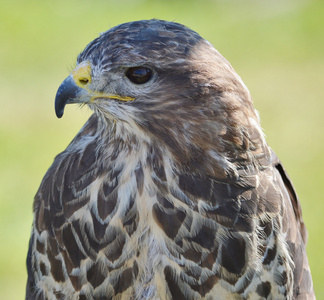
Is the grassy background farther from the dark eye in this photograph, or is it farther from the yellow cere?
the dark eye

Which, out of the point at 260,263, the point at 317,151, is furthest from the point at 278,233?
the point at 317,151

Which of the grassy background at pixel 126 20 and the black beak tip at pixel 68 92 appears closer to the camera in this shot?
the black beak tip at pixel 68 92

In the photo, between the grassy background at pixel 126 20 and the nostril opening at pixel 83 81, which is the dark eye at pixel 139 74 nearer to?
the nostril opening at pixel 83 81

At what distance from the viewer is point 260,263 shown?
3.27 metres

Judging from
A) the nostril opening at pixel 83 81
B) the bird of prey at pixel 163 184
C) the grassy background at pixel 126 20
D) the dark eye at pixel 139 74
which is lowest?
the bird of prey at pixel 163 184

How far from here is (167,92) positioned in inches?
120

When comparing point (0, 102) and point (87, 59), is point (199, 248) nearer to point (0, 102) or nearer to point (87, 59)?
point (87, 59)

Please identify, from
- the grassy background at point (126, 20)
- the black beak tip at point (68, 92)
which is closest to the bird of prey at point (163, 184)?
the black beak tip at point (68, 92)

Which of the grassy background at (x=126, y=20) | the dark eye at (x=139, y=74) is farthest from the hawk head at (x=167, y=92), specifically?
the grassy background at (x=126, y=20)

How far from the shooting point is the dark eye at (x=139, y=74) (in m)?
2.96

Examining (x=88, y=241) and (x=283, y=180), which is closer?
(x=88, y=241)

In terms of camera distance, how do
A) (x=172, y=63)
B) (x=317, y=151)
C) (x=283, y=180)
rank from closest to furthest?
(x=172, y=63)
(x=283, y=180)
(x=317, y=151)

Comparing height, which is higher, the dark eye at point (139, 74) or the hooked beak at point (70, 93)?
the dark eye at point (139, 74)

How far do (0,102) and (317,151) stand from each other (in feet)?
13.3
